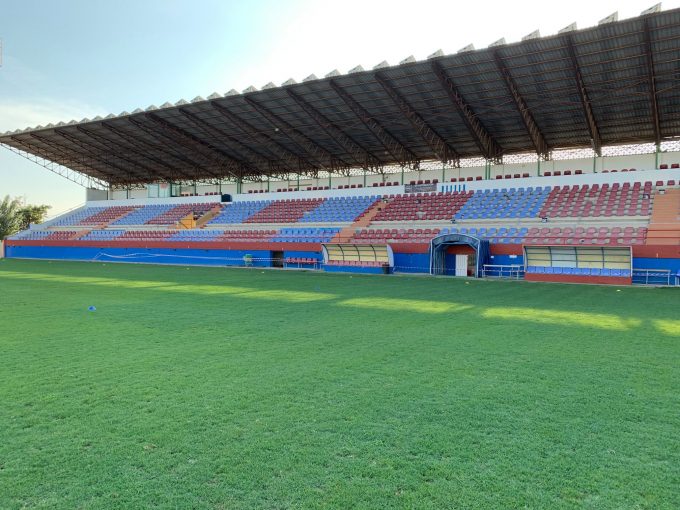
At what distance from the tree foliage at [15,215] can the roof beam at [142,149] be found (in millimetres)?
29610

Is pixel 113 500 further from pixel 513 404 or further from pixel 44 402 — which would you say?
pixel 513 404

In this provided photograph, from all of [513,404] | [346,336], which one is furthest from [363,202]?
[513,404]

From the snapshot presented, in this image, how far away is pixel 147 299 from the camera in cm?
1384

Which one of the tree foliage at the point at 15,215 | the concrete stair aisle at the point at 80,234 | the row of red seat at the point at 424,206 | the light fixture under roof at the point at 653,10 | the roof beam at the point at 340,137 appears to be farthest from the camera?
the tree foliage at the point at 15,215

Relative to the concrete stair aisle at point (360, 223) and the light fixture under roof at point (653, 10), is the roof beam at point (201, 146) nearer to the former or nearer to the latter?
the concrete stair aisle at point (360, 223)

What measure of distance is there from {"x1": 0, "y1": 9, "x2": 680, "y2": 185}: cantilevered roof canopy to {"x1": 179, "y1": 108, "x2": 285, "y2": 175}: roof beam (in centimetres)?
14

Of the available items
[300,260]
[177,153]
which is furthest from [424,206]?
[177,153]

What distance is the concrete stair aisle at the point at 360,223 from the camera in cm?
3138

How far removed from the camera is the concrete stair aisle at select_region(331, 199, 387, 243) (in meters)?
31.4

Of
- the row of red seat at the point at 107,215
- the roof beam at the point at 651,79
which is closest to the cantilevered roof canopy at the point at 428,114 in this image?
the roof beam at the point at 651,79

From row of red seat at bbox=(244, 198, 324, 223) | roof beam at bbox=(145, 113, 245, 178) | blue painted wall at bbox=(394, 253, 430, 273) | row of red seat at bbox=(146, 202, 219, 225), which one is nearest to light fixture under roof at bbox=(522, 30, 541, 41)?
blue painted wall at bbox=(394, 253, 430, 273)

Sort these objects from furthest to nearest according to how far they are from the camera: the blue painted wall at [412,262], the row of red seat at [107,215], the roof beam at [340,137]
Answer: the row of red seat at [107,215], the roof beam at [340,137], the blue painted wall at [412,262]

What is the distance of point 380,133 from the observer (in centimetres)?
3256

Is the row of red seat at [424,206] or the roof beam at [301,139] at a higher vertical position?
the roof beam at [301,139]
